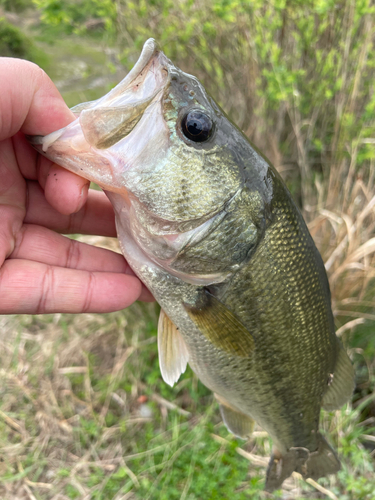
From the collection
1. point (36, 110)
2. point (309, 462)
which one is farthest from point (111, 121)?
point (309, 462)

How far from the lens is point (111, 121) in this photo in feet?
3.37

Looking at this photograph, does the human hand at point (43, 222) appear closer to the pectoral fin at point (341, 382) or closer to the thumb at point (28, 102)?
the thumb at point (28, 102)

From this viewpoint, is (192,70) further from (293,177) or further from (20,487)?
(20,487)

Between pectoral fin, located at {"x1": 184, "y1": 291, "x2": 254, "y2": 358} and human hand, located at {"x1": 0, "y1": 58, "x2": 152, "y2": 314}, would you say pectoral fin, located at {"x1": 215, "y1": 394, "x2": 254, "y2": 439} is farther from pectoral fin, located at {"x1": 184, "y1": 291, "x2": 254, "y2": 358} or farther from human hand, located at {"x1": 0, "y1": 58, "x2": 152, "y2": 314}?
human hand, located at {"x1": 0, "y1": 58, "x2": 152, "y2": 314}

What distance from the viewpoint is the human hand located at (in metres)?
1.20

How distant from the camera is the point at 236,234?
3.95 feet

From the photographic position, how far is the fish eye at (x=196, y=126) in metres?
1.10

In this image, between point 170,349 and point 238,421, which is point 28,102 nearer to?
point 170,349

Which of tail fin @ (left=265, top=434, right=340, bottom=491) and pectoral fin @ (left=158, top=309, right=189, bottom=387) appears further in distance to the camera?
tail fin @ (left=265, top=434, right=340, bottom=491)

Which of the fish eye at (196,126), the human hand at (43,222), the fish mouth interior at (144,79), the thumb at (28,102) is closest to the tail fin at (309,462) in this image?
the human hand at (43,222)

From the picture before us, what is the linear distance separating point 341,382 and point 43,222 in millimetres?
1752

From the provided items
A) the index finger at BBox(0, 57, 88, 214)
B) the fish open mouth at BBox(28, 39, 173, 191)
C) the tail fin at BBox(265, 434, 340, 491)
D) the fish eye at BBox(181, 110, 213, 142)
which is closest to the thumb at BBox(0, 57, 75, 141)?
the index finger at BBox(0, 57, 88, 214)

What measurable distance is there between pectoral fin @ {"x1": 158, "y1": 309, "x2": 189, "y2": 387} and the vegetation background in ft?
3.83

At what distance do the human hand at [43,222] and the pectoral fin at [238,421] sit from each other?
32.5 inches
